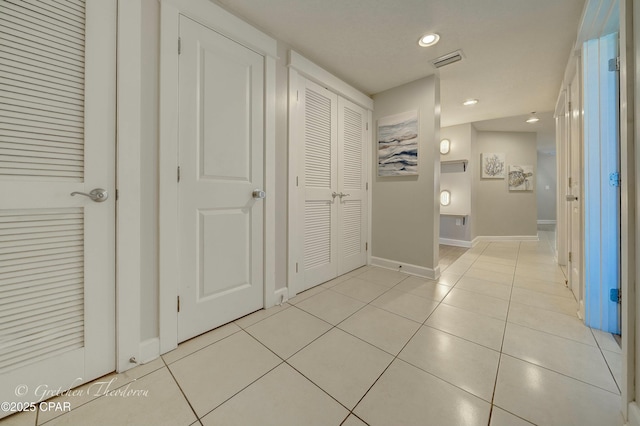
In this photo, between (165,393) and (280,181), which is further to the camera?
(280,181)

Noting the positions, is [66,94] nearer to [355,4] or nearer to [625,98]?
[355,4]

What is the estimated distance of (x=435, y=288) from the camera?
238 cm

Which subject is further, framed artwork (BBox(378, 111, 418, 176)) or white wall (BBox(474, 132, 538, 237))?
white wall (BBox(474, 132, 538, 237))

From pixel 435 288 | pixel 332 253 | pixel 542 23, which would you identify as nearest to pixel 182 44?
pixel 332 253

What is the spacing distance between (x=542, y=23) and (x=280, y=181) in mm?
2473

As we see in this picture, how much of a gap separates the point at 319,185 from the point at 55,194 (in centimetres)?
187

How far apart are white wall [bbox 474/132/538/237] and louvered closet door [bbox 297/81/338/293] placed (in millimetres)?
4154

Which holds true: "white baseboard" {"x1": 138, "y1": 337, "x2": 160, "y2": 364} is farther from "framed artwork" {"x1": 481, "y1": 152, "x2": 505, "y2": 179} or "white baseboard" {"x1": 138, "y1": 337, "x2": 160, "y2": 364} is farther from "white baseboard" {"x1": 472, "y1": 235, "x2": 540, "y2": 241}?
"framed artwork" {"x1": 481, "y1": 152, "x2": 505, "y2": 179}

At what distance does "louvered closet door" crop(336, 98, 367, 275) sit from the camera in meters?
2.72

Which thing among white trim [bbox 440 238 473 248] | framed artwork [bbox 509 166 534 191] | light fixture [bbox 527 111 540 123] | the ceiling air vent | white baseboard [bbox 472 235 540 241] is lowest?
white trim [bbox 440 238 473 248]

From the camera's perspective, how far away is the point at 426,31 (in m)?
1.90

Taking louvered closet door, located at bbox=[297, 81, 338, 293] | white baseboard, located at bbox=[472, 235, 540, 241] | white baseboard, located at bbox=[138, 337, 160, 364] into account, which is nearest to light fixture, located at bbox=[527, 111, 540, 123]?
white baseboard, located at bbox=[472, 235, 540, 241]

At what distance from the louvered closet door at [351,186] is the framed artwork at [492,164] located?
144 inches

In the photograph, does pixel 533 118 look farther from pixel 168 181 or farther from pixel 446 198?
pixel 168 181
